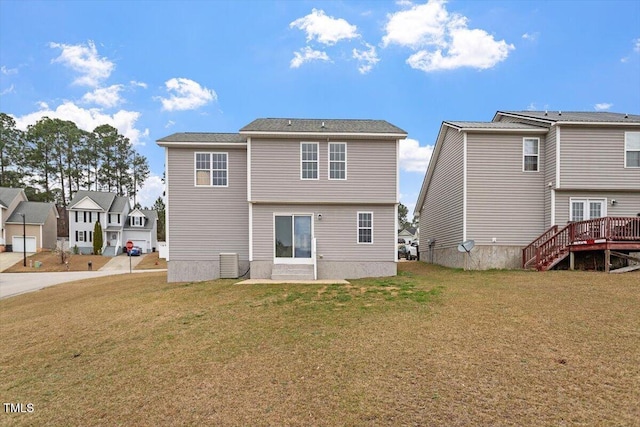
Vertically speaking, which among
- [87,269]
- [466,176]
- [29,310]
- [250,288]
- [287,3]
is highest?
[287,3]

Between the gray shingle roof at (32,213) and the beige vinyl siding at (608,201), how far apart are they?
50470mm

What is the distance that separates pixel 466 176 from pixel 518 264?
4.37m

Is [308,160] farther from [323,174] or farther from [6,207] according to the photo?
[6,207]

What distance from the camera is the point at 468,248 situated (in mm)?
14812

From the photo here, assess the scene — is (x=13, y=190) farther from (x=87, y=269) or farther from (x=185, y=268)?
(x=185, y=268)

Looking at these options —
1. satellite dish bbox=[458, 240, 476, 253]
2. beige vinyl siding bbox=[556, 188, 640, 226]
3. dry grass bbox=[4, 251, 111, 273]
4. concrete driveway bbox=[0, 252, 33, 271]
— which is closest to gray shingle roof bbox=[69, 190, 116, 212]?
dry grass bbox=[4, 251, 111, 273]

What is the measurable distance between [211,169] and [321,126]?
4984 mm

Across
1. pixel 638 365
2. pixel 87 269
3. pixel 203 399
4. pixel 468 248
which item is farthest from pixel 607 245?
Result: pixel 87 269

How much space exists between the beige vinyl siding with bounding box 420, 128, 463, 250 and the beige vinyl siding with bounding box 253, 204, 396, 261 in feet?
13.6

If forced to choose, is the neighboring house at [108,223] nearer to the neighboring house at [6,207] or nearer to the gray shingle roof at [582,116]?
the neighboring house at [6,207]

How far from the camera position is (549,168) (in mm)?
15219

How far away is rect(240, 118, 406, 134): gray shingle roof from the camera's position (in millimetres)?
14031

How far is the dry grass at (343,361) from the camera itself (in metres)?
4.06

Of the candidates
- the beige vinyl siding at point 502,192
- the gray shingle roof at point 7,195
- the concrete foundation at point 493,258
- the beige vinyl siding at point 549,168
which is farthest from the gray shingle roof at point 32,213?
the beige vinyl siding at point 549,168
